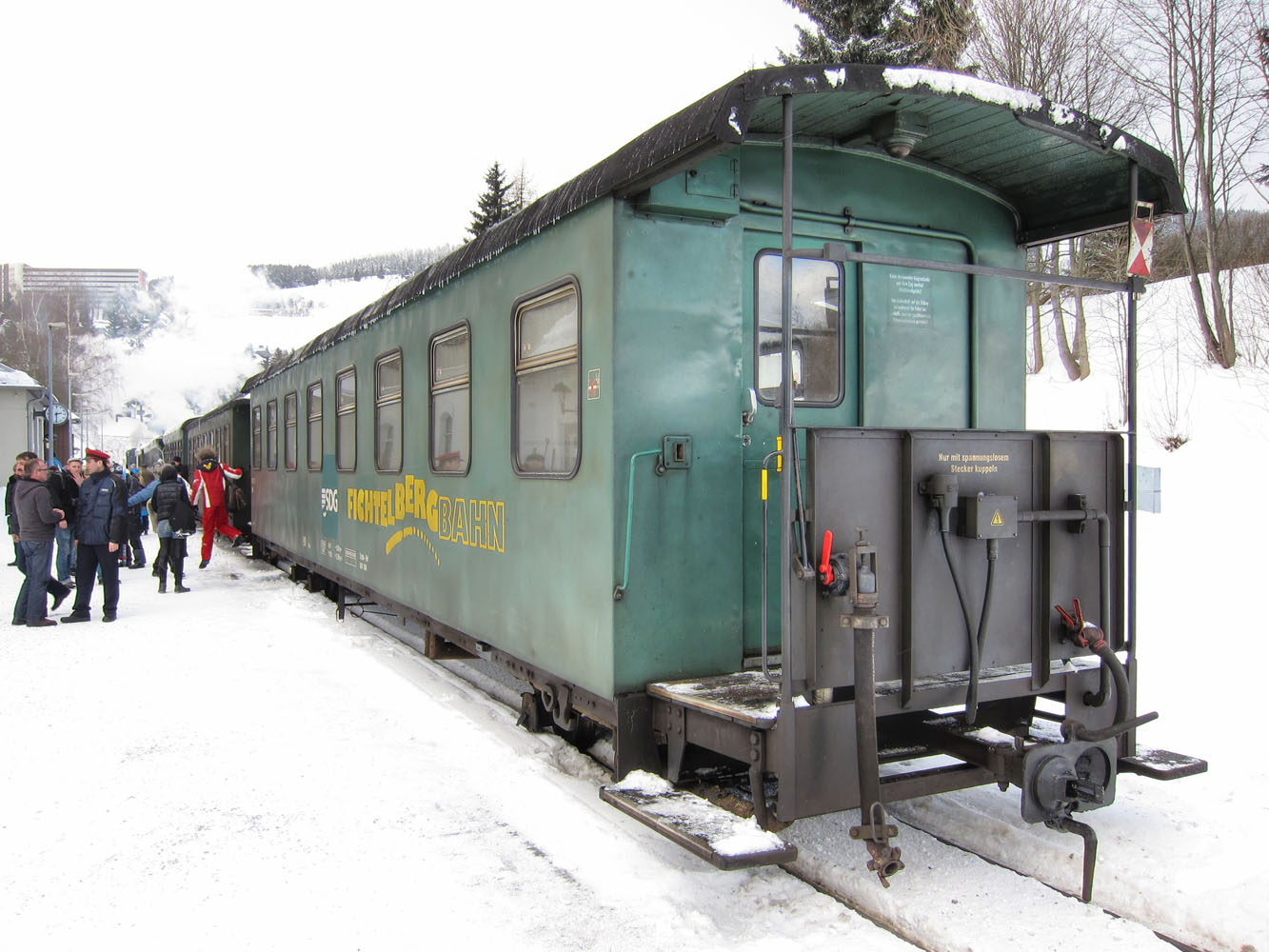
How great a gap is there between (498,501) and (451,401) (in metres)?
1.09

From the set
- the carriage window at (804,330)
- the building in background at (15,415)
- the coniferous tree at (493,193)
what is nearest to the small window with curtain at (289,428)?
the carriage window at (804,330)

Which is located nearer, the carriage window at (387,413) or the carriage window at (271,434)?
the carriage window at (387,413)

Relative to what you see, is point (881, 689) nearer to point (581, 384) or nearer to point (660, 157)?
point (581, 384)

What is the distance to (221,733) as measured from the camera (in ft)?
19.4

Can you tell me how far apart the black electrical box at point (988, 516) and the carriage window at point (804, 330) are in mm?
1167

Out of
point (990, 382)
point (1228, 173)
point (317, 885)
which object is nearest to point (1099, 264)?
point (1228, 173)

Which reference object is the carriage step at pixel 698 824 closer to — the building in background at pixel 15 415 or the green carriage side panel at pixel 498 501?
the green carriage side panel at pixel 498 501

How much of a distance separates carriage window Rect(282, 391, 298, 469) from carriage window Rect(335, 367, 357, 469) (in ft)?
8.77

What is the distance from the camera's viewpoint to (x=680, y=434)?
4535 millimetres

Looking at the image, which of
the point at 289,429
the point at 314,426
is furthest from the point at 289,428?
the point at 314,426

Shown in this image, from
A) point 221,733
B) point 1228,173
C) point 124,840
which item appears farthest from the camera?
point 1228,173

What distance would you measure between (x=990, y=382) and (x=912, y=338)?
57 cm

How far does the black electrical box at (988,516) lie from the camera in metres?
3.80

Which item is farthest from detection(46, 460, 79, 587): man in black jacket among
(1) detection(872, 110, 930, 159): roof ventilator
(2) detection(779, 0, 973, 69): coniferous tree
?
(2) detection(779, 0, 973, 69): coniferous tree
